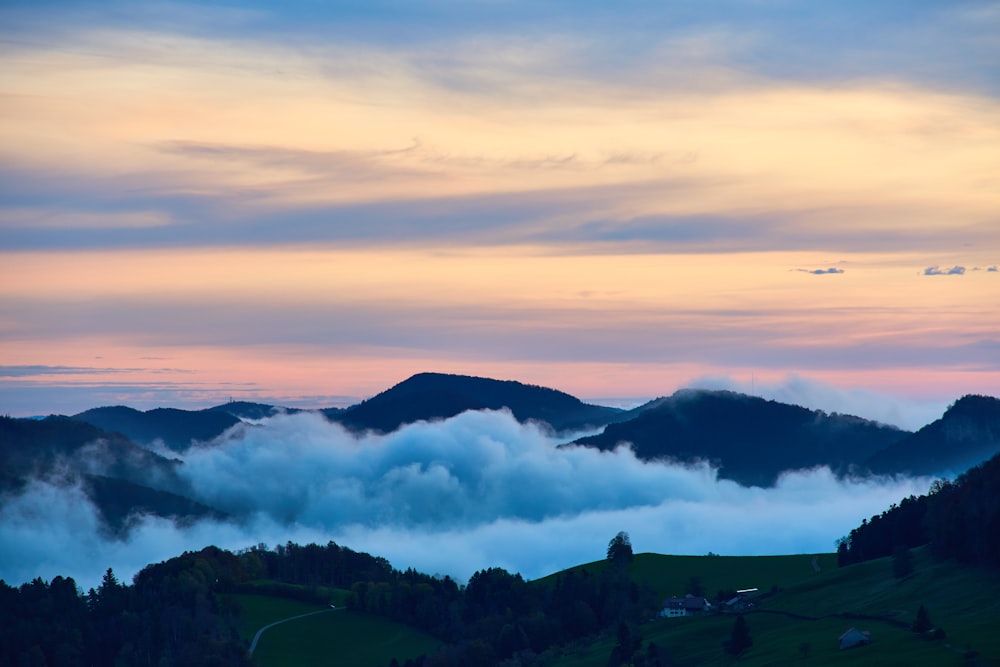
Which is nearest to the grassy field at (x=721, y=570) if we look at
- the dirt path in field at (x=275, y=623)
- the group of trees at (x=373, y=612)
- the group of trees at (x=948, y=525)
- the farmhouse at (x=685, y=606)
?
the group of trees at (x=373, y=612)

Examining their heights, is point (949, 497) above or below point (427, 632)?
above

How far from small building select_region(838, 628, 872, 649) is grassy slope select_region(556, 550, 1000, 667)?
0.84m

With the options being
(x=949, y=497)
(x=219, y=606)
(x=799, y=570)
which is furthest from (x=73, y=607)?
(x=949, y=497)

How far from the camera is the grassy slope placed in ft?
300

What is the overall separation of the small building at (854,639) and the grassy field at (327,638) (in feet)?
234

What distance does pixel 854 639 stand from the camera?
99.1 meters

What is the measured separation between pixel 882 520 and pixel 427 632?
59047 mm

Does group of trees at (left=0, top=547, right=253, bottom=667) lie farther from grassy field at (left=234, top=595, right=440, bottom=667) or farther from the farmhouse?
the farmhouse

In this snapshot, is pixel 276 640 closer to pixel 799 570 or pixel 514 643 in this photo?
pixel 514 643

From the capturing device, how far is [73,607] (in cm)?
19725

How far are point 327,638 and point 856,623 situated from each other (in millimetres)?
81194

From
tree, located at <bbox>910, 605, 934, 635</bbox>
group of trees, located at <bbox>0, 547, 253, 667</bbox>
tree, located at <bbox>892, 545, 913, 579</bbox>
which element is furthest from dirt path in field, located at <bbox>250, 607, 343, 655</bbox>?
tree, located at <bbox>910, 605, 934, 635</bbox>

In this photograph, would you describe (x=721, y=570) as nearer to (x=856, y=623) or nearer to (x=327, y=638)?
(x=327, y=638)

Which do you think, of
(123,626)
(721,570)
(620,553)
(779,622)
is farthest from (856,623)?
(123,626)
